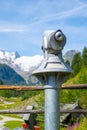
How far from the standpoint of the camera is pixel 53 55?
353 cm

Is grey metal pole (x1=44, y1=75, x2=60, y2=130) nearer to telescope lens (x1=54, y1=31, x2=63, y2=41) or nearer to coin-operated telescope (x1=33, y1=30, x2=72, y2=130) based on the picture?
coin-operated telescope (x1=33, y1=30, x2=72, y2=130)

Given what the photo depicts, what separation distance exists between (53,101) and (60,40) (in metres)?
0.51

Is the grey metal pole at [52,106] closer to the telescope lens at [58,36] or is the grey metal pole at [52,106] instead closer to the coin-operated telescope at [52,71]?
the coin-operated telescope at [52,71]

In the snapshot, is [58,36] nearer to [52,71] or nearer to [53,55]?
[53,55]

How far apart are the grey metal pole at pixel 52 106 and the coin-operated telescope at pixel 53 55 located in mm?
130

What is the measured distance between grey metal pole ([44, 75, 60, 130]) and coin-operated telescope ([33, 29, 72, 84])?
0.13 m

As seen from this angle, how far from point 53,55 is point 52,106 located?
431 mm

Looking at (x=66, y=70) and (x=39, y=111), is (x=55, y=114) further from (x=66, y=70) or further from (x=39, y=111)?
(x=39, y=111)

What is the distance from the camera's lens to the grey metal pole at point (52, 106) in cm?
348

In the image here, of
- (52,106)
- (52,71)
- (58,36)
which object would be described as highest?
(58,36)

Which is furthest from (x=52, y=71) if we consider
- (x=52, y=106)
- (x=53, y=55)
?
(x=52, y=106)

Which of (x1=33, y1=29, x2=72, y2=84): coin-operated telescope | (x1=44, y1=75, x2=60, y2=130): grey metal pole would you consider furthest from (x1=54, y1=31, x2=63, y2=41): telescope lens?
(x1=44, y1=75, x2=60, y2=130): grey metal pole

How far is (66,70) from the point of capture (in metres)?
3.46

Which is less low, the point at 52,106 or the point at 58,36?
the point at 58,36
